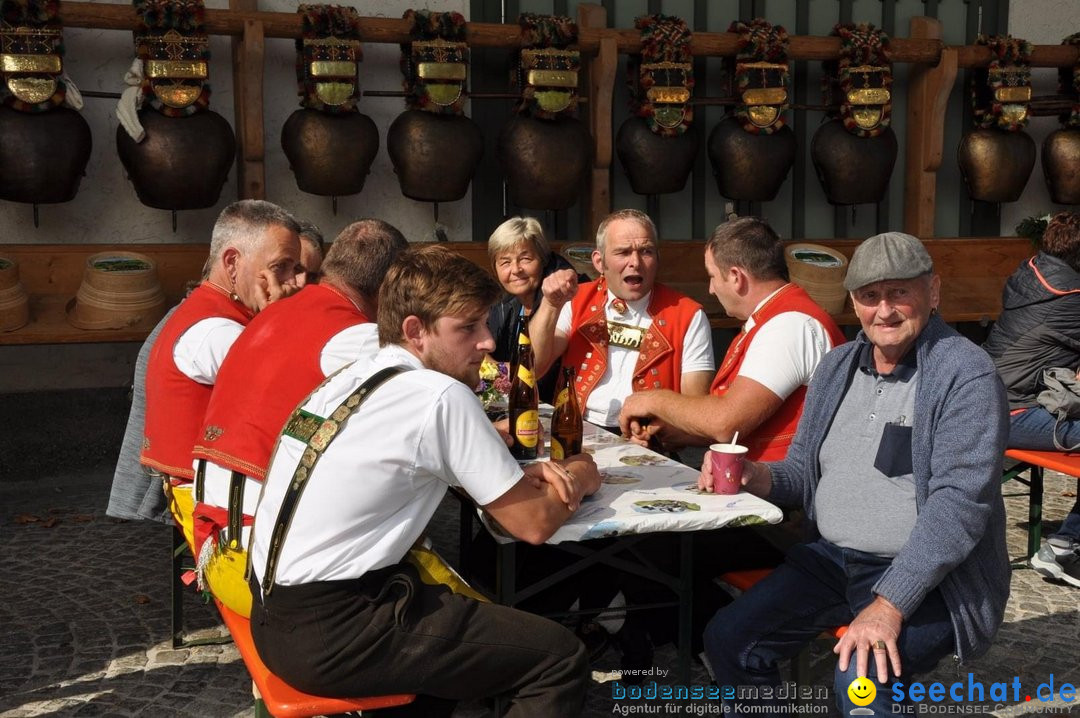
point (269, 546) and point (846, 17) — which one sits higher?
point (846, 17)

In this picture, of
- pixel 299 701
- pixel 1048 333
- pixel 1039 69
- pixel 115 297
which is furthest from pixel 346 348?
pixel 1039 69

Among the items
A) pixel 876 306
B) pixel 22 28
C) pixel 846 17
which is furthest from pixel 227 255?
pixel 846 17

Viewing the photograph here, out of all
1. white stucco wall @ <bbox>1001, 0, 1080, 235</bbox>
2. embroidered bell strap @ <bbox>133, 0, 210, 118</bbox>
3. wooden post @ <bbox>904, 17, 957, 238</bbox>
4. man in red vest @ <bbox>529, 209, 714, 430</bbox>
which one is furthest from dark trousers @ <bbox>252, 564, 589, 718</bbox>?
white stucco wall @ <bbox>1001, 0, 1080, 235</bbox>

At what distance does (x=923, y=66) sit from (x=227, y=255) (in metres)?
5.49

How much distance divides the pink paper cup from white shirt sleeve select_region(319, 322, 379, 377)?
32.2 inches

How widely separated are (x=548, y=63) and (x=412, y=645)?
479 cm

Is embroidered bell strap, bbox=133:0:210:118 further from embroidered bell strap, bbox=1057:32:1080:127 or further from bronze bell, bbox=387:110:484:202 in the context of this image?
embroidered bell strap, bbox=1057:32:1080:127

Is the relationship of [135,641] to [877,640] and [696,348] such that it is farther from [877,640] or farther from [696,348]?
[877,640]

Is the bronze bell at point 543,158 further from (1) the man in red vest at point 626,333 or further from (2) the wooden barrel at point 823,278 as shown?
(1) the man in red vest at point 626,333

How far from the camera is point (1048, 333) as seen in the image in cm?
453

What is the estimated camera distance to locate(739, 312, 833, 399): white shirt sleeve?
3.27 metres

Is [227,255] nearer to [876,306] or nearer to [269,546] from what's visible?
[269,546]

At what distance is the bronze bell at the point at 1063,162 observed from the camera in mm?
7832

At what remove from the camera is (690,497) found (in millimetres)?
2779
